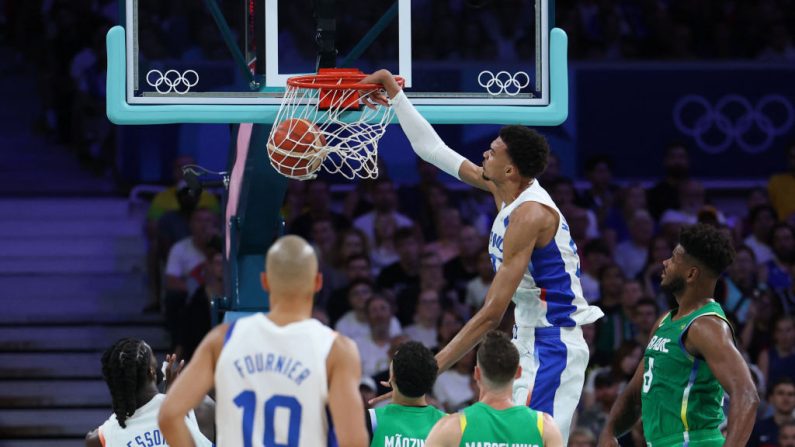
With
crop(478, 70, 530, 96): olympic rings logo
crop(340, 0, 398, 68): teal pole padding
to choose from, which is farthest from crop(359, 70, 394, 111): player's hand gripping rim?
crop(478, 70, 530, 96): olympic rings logo

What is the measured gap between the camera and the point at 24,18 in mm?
16328

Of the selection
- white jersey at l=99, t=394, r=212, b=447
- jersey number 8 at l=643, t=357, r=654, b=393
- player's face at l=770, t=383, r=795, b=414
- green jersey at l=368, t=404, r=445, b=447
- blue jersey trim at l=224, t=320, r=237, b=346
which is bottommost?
player's face at l=770, t=383, r=795, b=414

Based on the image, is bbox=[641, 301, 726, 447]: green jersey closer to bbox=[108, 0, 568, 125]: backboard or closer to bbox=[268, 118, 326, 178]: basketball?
bbox=[108, 0, 568, 125]: backboard

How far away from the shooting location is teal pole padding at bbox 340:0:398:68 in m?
7.69

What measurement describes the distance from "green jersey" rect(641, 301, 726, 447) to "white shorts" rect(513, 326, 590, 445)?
0.36 metres

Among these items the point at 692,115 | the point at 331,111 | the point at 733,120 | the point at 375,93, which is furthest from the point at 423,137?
the point at 733,120

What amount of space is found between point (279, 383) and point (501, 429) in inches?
39.3

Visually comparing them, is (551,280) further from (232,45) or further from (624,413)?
(232,45)

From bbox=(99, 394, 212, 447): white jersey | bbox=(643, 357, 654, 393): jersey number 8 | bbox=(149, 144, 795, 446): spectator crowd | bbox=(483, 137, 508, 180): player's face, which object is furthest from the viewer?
bbox=(149, 144, 795, 446): spectator crowd

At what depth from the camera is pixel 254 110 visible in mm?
7266

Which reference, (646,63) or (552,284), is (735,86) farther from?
(552,284)

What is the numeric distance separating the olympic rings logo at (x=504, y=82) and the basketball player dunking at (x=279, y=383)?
287 cm

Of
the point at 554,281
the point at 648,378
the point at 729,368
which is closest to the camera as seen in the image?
the point at 729,368

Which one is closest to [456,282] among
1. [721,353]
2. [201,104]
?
[201,104]
